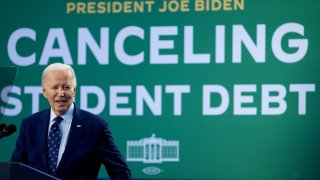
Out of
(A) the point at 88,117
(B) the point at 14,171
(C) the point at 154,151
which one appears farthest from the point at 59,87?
(C) the point at 154,151

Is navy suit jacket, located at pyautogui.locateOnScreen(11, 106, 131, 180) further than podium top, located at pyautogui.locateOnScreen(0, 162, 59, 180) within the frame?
Yes

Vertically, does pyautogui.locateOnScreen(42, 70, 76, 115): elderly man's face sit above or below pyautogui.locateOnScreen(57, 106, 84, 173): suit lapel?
above

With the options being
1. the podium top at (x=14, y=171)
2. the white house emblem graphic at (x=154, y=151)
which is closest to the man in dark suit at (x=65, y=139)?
the podium top at (x=14, y=171)

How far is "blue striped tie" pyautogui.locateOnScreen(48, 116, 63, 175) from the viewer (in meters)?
3.02

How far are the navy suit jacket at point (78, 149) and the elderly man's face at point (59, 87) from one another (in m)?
0.08

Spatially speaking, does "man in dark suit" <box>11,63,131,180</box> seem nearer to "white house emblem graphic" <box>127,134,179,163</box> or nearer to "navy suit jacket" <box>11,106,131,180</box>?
"navy suit jacket" <box>11,106,131,180</box>

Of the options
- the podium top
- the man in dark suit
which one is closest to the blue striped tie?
the man in dark suit

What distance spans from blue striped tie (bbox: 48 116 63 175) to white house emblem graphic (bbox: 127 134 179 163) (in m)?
2.86

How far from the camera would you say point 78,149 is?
3.02 m

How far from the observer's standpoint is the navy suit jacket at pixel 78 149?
3.01 meters

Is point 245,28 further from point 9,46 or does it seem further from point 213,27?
point 9,46

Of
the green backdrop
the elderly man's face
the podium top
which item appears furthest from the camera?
the green backdrop

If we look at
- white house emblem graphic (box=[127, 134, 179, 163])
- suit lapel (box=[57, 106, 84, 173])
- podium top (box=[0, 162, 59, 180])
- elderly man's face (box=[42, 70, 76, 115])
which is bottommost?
white house emblem graphic (box=[127, 134, 179, 163])

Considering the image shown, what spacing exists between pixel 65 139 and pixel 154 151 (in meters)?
2.89
